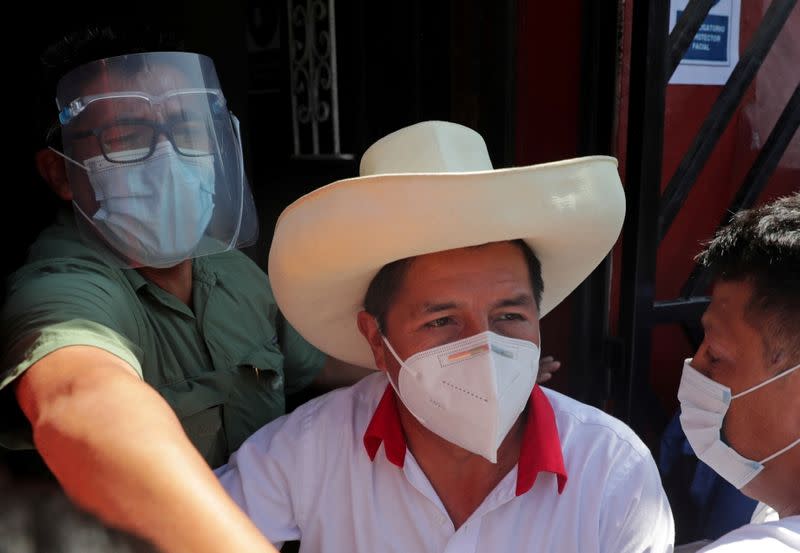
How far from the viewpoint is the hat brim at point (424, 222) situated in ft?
5.25

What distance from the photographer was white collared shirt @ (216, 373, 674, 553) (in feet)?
5.41

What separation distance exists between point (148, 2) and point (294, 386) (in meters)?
2.53

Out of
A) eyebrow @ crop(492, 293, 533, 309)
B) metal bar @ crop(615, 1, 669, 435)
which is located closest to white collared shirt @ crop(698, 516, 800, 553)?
eyebrow @ crop(492, 293, 533, 309)

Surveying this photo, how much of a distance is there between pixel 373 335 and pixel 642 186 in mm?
1633

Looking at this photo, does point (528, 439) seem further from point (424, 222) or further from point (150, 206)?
point (150, 206)

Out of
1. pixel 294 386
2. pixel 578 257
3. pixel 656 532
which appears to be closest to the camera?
pixel 656 532

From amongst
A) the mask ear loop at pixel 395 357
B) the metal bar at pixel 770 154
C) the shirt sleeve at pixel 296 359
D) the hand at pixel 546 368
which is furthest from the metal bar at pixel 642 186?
the mask ear loop at pixel 395 357

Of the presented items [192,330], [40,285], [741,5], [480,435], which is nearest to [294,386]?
[192,330]

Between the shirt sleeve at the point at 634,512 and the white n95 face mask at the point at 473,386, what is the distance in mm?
259

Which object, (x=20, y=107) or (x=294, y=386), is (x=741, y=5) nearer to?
(x=294, y=386)

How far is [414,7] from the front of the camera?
12.9 feet

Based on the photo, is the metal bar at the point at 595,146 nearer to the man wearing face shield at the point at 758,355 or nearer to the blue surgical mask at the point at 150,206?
the man wearing face shield at the point at 758,355

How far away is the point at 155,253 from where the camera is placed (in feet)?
6.25

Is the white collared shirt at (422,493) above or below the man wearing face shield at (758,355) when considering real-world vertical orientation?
below
